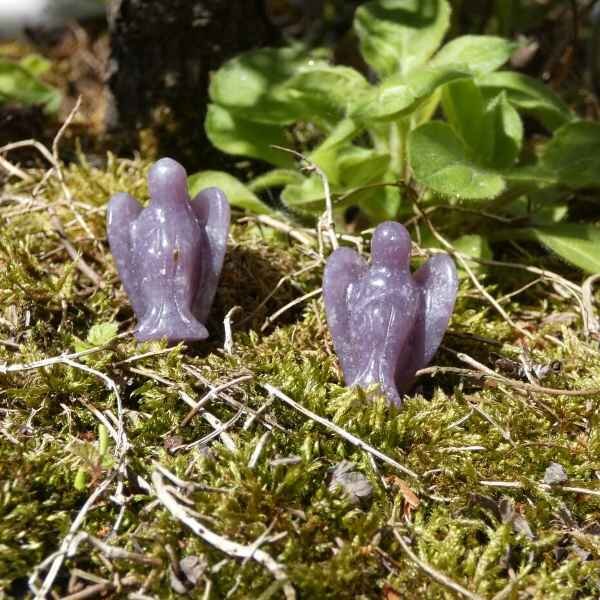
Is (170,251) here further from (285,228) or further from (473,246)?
(473,246)

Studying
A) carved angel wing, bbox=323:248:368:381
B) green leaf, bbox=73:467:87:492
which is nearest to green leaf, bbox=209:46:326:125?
carved angel wing, bbox=323:248:368:381

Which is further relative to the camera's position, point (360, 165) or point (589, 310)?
point (360, 165)

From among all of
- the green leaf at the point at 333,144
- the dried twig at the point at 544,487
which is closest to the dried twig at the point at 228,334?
the green leaf at the point at 333,144

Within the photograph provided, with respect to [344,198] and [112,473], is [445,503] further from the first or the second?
[344,198]

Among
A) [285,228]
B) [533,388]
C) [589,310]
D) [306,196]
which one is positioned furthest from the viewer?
[285,228]

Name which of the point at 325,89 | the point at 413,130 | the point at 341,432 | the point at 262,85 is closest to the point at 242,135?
the point at 262,85

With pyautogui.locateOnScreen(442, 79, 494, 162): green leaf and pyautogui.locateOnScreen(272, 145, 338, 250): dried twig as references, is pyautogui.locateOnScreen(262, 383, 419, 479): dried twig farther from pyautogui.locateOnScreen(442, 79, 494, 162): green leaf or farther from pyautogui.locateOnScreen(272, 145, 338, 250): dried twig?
pyautogui.locateOnScreen(442, 79, 494, 162): green leaf
